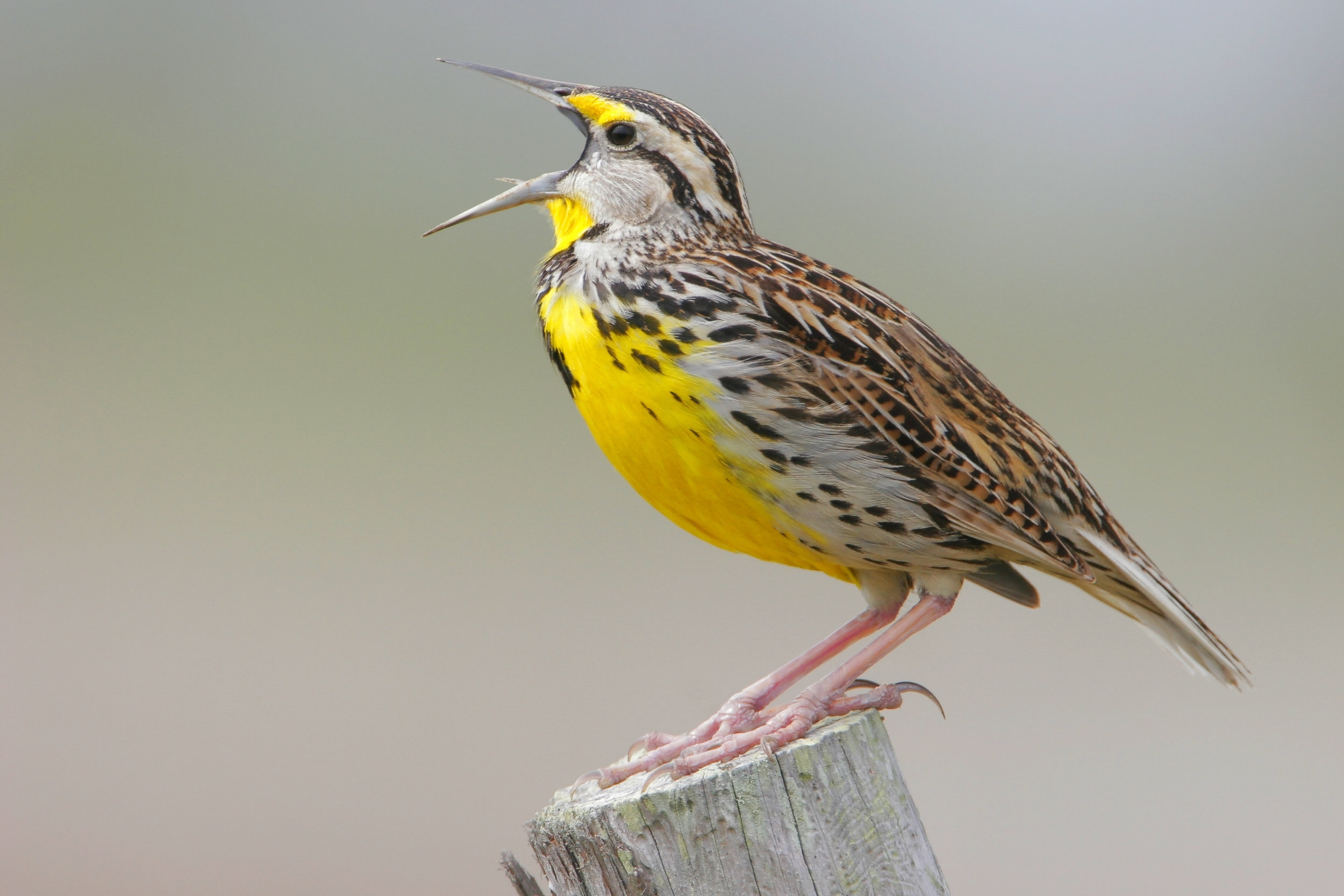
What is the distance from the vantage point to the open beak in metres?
2.47

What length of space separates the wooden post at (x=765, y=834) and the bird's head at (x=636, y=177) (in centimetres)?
112

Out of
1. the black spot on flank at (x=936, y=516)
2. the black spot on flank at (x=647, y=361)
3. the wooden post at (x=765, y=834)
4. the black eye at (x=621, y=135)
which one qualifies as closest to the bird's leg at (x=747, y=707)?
the wooden post at (x=765, y=834)

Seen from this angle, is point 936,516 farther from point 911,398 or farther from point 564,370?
point 564,370

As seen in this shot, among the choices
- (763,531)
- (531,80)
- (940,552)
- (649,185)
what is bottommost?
(940,552)

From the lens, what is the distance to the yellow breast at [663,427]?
6.98 feet

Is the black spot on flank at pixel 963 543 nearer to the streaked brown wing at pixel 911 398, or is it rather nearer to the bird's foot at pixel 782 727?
the streaked brown wing at pixel 911 398

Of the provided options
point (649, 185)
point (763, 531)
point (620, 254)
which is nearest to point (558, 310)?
point (620, 254)

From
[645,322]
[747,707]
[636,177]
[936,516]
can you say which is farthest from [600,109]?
[747,707]

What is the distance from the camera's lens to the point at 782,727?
2.11 m

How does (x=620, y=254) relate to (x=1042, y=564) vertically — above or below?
above

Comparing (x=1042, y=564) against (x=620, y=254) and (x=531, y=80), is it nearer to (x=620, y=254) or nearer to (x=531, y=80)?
(x=620, y=254)

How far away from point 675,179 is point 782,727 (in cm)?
113

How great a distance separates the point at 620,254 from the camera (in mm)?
2338

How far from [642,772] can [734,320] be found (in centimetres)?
83
